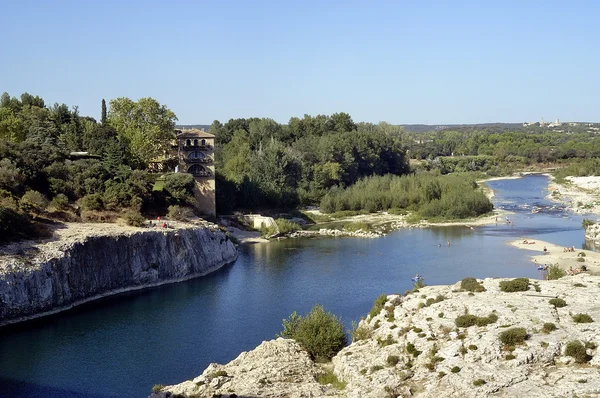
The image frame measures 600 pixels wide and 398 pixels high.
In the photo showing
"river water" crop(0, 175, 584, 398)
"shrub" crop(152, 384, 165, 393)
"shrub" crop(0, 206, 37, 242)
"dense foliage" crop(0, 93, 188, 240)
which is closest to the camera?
"shrub" crop(152, 384, 165, 393)

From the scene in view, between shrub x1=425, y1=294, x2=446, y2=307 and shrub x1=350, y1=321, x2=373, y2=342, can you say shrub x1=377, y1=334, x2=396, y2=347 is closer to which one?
shrub x1=350, y1=321, x2=373, y2=342

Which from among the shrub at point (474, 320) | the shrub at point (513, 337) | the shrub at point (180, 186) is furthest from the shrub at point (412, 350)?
the shrub at point (180, 186)

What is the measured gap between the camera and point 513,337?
3119 centimetres

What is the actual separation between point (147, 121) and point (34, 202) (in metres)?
30.3

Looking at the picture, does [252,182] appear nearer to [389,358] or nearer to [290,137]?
[290,137]

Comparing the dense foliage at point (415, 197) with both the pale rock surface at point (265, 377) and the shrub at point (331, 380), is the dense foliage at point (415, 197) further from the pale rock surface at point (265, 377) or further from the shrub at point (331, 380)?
the shrub at point (331, 380)

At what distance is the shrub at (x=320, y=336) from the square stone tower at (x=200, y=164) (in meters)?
46.1

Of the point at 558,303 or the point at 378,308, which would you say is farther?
the point at 378,308

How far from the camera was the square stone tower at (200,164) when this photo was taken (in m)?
83.3

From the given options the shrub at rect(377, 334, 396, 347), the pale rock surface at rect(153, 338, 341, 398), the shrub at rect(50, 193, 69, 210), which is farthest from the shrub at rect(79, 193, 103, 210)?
the shrub at rect(377, 334, 396, 347)

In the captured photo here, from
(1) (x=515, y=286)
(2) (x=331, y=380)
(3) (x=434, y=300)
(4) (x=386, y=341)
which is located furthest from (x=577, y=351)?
(2) (x=331, y=380)

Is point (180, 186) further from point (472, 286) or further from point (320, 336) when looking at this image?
point (472, 286)

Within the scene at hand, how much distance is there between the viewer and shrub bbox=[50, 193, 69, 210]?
62.0 meters

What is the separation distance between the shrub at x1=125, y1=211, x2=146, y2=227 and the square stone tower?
752 inches
